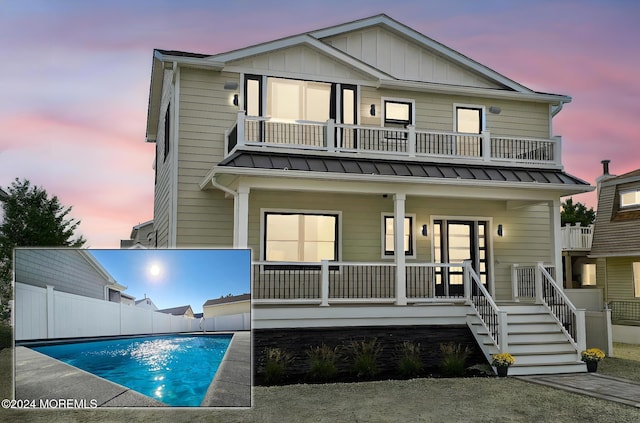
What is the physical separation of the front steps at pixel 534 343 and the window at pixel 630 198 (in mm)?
11893

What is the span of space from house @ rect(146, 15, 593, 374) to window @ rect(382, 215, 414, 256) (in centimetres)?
6

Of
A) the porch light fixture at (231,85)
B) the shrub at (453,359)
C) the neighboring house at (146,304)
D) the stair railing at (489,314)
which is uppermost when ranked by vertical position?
the porch light fixture at (231,85)

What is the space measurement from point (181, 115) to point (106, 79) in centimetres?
646

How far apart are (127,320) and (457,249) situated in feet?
40.3

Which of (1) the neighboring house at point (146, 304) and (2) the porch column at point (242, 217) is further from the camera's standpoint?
(2) the porch column at point (242, 217)

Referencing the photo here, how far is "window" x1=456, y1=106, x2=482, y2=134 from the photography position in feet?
57.2

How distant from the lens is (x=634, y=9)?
20562 millimetres

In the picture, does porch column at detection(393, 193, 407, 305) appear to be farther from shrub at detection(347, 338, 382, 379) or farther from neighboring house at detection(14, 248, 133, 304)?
neighboring house at detection(14, 248, 133, 304)

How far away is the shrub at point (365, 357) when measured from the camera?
1230cm

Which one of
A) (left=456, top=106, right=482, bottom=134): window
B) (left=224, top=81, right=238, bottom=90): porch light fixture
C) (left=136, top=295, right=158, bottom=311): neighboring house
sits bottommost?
(left=136, top=295, right=158, bottom=311): neighboring house

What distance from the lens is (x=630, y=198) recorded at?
23.8 metres

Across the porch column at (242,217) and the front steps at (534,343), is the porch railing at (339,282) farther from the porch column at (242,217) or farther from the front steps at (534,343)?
the porch column at (242,217)

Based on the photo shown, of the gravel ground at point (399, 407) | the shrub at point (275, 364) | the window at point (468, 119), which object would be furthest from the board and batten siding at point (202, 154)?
the window at point (468, 119)

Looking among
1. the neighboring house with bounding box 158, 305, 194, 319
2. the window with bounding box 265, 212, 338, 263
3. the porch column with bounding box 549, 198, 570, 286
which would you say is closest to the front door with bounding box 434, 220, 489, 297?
the porch column with bounding box 549, 198, 570, 286
